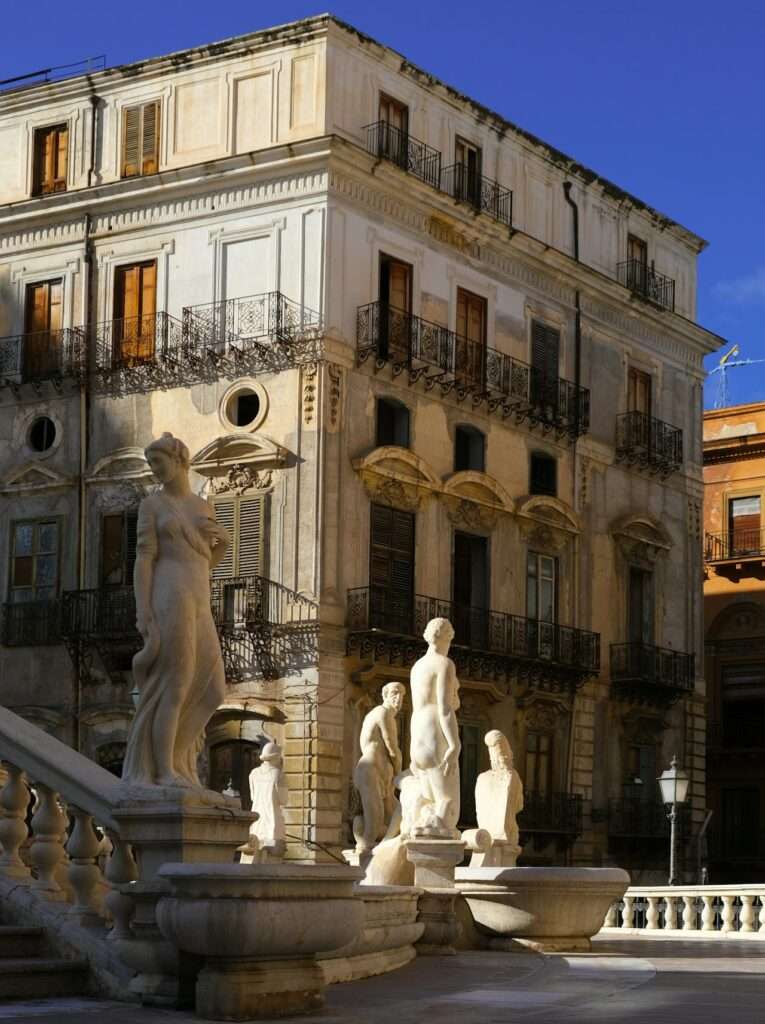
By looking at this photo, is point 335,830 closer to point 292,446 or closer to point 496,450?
point 292,446

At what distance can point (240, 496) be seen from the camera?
34.5 meters

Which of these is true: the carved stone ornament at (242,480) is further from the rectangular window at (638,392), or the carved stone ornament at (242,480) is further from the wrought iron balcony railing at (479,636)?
the rectangular window at (638,392)

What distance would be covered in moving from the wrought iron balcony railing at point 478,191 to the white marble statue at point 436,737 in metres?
20.4

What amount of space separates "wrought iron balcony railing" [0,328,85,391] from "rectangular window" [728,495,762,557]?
70.3 ft

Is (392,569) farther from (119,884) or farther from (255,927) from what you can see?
(255,927)

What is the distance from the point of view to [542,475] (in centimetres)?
3969

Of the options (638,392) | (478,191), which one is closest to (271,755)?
(478,191)

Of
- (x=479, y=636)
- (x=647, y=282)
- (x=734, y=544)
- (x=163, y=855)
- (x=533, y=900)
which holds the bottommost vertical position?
(x=533, y=900)

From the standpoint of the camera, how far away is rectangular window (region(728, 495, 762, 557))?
171ft

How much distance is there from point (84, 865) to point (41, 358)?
88.8 feet

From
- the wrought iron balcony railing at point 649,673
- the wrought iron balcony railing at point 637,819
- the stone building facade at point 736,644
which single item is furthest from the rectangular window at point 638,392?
the stone building facade at point 736,644

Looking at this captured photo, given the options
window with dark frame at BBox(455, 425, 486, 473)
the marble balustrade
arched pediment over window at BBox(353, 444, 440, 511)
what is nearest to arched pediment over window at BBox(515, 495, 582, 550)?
window with dark frame at BBox(455, 425, 486, 473)

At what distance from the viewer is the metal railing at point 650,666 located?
40.8m

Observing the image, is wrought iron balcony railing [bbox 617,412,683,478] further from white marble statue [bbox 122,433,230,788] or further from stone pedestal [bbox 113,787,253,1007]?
stone pedestal [bbox 113,787,253,1007]
